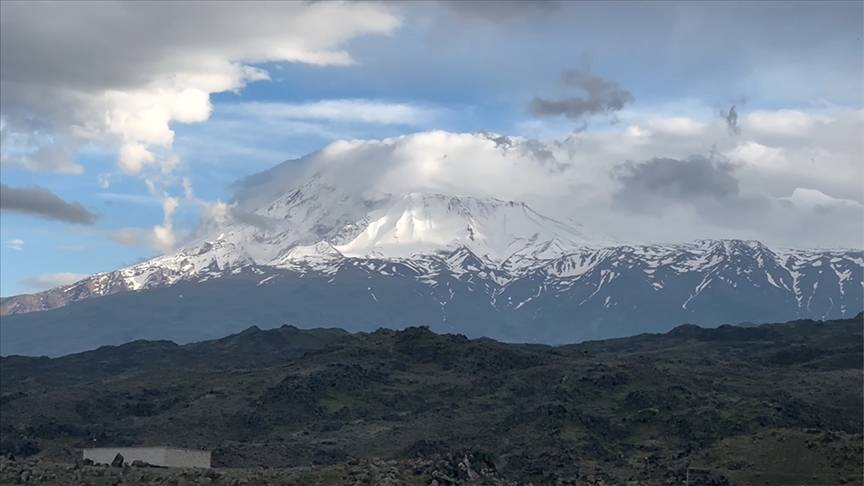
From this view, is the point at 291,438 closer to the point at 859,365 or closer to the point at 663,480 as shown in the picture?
the point at 663,480

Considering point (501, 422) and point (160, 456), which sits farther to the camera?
point (501, 422)

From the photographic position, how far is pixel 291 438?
16575cm

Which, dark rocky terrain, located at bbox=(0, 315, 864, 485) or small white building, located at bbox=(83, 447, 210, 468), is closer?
small white building, located at bbox=(83, 447, 210, 468)

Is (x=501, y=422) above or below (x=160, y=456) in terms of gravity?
above

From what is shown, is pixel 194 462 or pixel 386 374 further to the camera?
pixel 386 374

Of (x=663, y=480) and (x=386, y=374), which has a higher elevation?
(x=386, y=374)

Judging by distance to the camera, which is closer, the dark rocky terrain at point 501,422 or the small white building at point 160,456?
the small white building at point 160,456

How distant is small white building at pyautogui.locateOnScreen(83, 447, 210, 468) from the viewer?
114 m

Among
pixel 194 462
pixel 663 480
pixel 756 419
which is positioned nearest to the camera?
pixel 194 462

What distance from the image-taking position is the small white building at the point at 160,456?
375 ft

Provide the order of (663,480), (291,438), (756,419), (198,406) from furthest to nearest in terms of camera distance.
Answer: (198,406) < (291,438) < (756,419) < (663,480)

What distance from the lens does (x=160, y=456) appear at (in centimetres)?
11419

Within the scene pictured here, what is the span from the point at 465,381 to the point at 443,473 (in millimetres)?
94176

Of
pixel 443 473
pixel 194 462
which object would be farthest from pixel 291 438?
pixel 443 473
